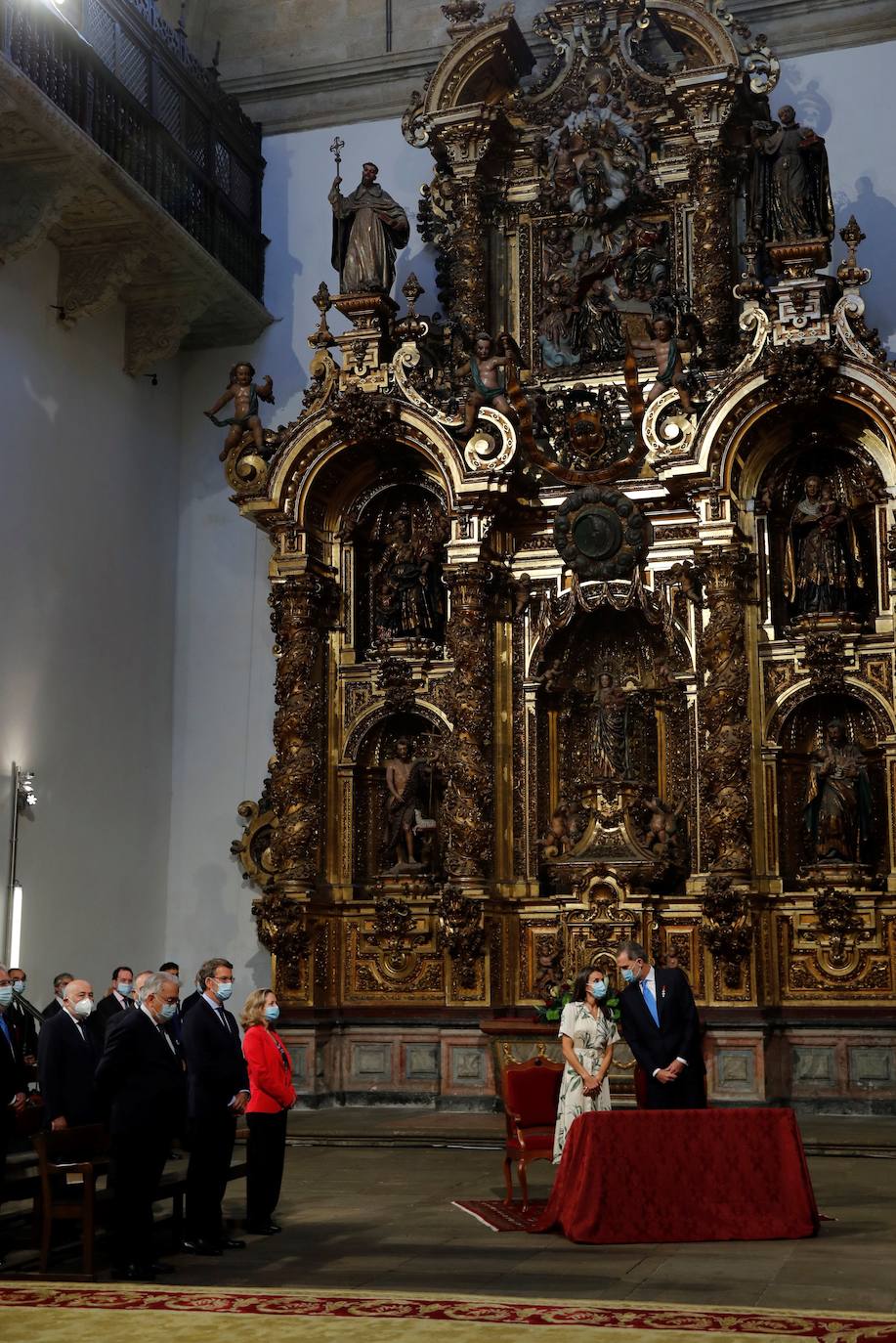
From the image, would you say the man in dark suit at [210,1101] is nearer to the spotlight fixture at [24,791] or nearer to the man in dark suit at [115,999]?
the man in dark suit at [115,999]

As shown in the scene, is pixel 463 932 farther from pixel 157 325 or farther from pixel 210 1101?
pixel 157 325

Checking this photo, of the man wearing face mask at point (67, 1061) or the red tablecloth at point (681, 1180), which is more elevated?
the man wearing face mask at point (67, 1061)

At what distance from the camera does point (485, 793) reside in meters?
17.5

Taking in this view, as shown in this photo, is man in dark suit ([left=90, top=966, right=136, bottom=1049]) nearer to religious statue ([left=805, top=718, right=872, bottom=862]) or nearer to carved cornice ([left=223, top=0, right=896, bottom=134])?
religious statue ([left=805, top=718, right=872, bottom=862])

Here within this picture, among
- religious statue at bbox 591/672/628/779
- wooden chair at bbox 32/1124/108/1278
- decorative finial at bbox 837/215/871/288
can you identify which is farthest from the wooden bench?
decorative finial at bbox 837/215/871/288

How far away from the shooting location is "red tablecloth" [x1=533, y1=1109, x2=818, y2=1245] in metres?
9.69

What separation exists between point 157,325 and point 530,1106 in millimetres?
11103

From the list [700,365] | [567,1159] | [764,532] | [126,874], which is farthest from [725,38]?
[567,1159]

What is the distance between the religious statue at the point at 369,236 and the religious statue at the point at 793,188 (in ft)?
12.7

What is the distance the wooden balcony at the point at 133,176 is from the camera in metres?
16.2

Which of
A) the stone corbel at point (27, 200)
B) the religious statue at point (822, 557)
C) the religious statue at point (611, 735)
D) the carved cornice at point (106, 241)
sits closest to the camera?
the carved cornice at point (106, 241)

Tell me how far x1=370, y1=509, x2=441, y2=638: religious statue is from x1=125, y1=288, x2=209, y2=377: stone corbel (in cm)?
331

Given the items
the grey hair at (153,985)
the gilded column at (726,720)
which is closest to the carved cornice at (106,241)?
the gilded column at (726,720)

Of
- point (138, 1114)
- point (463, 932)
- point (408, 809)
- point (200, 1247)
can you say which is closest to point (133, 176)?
point (408, 809)
